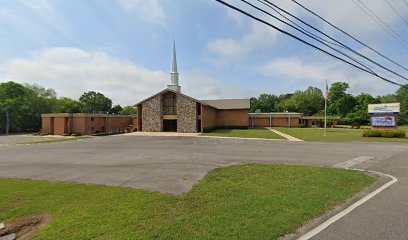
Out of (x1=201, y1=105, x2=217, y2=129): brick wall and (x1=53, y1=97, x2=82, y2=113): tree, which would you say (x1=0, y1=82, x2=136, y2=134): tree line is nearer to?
(x1=53, y1=97, x2=82, y2=113): tree

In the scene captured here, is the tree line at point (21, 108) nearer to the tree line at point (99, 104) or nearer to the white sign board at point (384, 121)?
the tree line at point (99, 104)

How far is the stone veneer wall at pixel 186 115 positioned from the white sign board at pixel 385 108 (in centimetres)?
2616

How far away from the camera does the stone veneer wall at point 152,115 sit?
130ft

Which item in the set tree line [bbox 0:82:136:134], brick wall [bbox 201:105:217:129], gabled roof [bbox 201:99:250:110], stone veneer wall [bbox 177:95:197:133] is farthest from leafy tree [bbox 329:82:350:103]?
tree line [bbox 0:82:136:134]

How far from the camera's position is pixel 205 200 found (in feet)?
21.4

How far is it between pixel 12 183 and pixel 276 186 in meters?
9.55

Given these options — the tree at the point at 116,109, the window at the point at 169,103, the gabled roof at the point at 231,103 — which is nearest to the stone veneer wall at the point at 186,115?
the window at the point at 169,103

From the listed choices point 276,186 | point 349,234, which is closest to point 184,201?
point 276,186

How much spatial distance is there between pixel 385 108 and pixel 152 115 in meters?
34.9

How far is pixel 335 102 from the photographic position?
75750 mm

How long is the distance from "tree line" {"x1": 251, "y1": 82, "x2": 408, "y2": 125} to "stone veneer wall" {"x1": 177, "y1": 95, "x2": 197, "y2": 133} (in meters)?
45.6

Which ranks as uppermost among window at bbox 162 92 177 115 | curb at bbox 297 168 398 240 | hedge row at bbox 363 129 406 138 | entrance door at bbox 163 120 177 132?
window at bbox 162 92 177 115

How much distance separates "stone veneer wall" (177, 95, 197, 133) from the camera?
38094mm

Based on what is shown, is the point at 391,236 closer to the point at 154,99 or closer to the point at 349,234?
the point at 349,234
